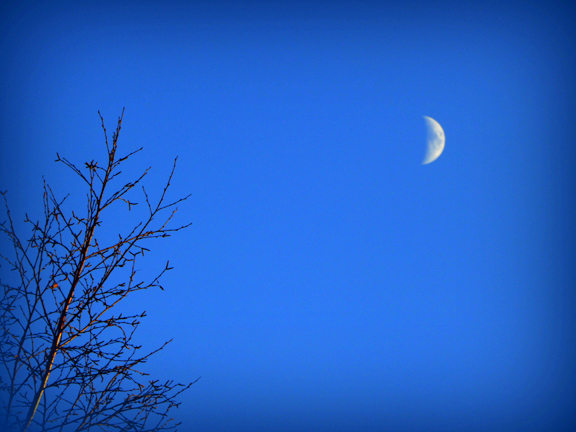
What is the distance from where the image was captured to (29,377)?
8.49 feet

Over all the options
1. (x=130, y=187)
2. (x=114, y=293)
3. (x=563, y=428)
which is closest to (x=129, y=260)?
(x=114, y=293)

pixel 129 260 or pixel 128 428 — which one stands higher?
pixel 129 260

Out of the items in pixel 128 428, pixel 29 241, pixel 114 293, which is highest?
pixel 29 241

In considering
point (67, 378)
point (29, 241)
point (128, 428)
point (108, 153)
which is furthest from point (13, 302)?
point (108, 153)

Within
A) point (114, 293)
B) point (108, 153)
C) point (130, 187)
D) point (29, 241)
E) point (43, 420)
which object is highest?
point (108, 153)

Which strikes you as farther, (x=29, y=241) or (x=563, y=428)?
(x=563, y=428)

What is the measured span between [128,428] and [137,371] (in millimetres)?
544

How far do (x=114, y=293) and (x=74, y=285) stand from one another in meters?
0.30

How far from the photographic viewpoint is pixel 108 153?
8.65 feet

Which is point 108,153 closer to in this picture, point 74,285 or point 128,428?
point 74,285

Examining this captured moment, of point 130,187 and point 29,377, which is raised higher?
point 130,187

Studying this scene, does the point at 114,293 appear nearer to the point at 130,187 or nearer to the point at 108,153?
the point at 130,187

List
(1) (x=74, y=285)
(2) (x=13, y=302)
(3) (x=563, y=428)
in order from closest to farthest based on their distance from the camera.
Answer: (1) (x=74, y=285) → (2) (x=13, y=302) → (3) (x=563, y=428)

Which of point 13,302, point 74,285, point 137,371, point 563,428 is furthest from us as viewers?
point 563,428
